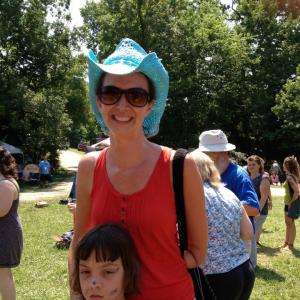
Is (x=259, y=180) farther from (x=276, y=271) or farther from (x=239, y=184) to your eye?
(x=239, y=184)

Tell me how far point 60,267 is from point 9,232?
11.8ft

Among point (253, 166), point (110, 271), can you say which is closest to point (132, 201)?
point (110, 271)

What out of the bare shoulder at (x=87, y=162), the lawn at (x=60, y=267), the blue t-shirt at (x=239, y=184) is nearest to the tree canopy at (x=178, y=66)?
the lawn at (x=60, y=267)

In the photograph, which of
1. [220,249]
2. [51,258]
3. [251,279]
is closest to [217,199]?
[220,249]

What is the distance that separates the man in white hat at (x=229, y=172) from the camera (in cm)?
430

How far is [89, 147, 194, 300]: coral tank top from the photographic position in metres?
1.88

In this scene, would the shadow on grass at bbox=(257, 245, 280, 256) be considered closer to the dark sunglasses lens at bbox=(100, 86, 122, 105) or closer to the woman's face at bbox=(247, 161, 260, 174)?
the woman's face at bbox=(247, 161, 260, 174)

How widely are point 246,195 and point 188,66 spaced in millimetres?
32081

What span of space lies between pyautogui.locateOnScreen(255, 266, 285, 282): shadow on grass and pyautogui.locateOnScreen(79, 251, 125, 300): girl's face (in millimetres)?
5903

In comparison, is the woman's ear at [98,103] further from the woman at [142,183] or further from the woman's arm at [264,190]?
the woman's arm at [264,190]

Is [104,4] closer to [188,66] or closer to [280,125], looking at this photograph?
[188,66]

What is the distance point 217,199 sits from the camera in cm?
351

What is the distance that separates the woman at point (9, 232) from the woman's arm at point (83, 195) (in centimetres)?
250

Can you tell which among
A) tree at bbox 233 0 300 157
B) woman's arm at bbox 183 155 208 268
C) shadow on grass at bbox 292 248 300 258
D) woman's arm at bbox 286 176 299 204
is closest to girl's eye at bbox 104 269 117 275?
→ woman's arm at bbox 183 155 208 268
